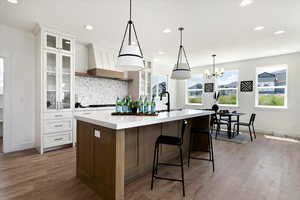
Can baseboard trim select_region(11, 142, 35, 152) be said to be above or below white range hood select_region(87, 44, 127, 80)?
below

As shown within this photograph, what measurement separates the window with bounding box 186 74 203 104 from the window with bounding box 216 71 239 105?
0.91m

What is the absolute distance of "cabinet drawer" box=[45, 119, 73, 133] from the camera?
3539mm

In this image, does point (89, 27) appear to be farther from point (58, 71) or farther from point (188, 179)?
point (188, 179)

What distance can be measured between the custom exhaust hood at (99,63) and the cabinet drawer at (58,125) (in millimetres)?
1324

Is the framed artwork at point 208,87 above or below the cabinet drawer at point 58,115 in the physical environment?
above

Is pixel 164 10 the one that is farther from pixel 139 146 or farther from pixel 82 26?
pixel 139 146

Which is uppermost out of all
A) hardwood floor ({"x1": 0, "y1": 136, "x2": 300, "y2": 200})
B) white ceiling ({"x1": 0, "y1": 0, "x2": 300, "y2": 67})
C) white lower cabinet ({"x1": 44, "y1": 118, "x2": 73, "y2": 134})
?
white ceiling ({"x1": 0, "y1": 0, "x2": 300, "y2": 67})

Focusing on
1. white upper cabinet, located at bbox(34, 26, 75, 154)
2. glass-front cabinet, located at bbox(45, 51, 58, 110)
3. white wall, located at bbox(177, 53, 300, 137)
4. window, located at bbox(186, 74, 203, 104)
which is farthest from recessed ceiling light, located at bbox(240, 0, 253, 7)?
window, located at bbox(186, 74, 203, 104)

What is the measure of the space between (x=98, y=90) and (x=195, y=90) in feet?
16.0

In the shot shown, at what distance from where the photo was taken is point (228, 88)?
6625 millimetres

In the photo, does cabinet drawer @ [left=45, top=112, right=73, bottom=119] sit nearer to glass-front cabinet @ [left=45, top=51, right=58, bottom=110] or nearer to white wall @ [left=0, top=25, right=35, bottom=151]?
glass-front cabinet @ [left=45, top=51, right=58, bottom=110]

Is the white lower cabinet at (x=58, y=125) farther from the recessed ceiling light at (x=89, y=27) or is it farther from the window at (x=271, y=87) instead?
the window at (x=271, y=87)

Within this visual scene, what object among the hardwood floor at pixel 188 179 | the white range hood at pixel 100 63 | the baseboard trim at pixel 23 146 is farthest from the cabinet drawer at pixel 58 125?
the white range hood at pixel 100 63

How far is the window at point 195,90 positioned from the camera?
25.0 feet
